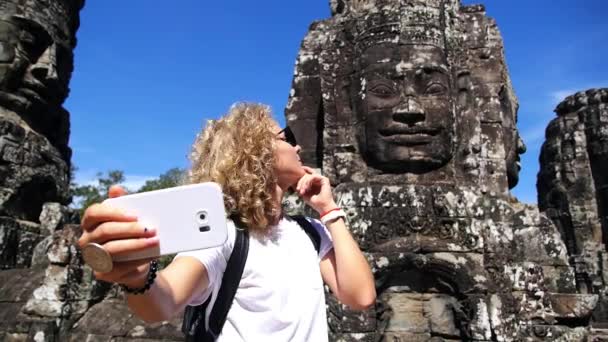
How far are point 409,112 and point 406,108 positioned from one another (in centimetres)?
5

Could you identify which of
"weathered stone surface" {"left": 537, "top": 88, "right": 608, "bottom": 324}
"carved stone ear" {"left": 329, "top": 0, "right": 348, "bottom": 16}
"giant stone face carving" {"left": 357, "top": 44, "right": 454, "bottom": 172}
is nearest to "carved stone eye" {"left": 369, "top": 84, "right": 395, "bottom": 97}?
"giant stone face carving" {"left": 357, "top": 44, "right": 454, "bottom": 172}

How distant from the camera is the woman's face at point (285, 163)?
65.4 inches

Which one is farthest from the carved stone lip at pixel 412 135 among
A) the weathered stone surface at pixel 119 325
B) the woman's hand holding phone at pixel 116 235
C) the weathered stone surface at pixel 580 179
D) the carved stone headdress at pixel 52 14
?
the weathered stone surface at pixel 580 179

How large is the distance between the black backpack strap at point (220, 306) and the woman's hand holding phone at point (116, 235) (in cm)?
42

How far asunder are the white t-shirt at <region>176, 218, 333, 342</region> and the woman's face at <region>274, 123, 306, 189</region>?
18 cm

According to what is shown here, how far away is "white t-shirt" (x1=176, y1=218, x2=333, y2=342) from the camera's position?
1396 mm

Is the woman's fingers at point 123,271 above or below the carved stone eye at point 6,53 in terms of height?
below

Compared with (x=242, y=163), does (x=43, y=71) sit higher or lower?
higher

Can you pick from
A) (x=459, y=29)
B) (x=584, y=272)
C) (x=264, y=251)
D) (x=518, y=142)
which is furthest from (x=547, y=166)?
(x=264, y=251)

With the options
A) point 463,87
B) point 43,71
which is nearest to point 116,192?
point 463,87

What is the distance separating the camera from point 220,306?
4.60 ft

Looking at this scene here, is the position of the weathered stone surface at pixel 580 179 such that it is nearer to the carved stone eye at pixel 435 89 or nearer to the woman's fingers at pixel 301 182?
the carved stone eye at pixel 435 89

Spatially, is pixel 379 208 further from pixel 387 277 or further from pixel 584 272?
pixel 584 272

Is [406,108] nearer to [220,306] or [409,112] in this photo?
[409,112]
